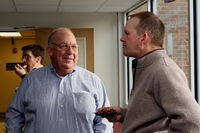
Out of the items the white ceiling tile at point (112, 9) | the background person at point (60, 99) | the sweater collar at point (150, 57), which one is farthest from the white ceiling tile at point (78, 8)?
the sweater collar at point (150, 57)

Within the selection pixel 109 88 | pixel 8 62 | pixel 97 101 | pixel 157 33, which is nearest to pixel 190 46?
pixel 97 101

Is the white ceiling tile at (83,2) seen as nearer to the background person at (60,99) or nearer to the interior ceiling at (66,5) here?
the interior ceiling at (66,5)

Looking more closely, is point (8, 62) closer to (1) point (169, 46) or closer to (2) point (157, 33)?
(1) point (169, 46)

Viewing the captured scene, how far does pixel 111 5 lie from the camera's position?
20.0 ft

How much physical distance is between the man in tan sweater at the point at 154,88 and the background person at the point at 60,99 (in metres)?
0.57

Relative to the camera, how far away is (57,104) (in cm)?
207

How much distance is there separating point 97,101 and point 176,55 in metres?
2.59

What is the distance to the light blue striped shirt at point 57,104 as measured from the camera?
205 centimetres

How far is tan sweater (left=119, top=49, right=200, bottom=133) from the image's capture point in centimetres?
129

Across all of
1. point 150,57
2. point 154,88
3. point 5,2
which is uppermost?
point 5,2

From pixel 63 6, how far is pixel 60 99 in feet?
13.9

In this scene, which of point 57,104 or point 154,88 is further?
Answer: point 57,104

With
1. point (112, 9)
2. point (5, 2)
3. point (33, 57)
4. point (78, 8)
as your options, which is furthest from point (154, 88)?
point (112, 9)

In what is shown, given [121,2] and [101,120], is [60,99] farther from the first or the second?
[121,2]
